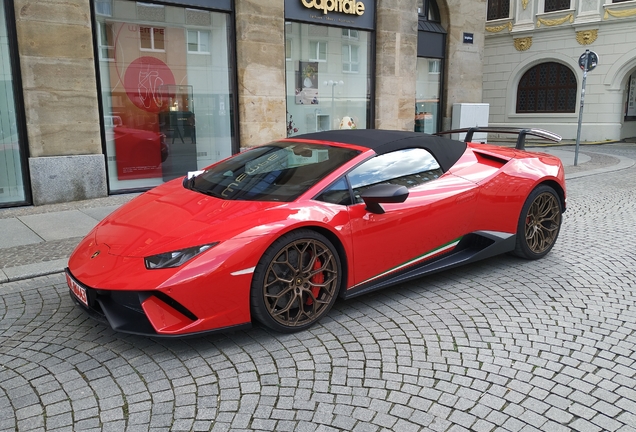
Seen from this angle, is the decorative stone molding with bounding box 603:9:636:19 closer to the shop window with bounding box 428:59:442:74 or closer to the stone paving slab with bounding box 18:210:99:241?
the shop window with bounding box 428:59:442:74

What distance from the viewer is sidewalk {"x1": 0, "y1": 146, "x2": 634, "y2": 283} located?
528 cm

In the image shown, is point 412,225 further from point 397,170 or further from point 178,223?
point 178,223

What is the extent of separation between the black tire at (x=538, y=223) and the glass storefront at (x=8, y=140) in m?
7.47

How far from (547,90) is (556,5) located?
3.99 metres

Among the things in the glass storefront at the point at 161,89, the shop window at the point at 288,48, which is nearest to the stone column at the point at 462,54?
the shop window at the point at 288,48

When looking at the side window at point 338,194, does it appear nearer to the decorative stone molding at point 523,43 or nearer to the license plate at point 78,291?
the license plate at point 78,291

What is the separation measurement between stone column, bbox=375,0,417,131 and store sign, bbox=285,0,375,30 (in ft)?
1.21

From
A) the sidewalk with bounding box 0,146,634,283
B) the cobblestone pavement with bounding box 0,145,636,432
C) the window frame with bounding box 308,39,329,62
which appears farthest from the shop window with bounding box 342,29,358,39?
the cobblestone pavement with bounding box 0,145,636,432

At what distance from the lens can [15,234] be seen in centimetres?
669

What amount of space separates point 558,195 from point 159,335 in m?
4.31

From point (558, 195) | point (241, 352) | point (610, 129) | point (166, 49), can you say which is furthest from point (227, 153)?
point (610, 129)

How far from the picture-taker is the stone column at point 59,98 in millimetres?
8328

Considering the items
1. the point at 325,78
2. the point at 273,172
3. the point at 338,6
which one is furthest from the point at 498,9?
the point at 273,172

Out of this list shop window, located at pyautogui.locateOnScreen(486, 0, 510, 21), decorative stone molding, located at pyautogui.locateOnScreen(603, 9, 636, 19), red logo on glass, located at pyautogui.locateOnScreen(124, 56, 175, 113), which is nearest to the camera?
red logo on glass, located at pyautogui.locateOnScreen(124, 56, 175, 113)
